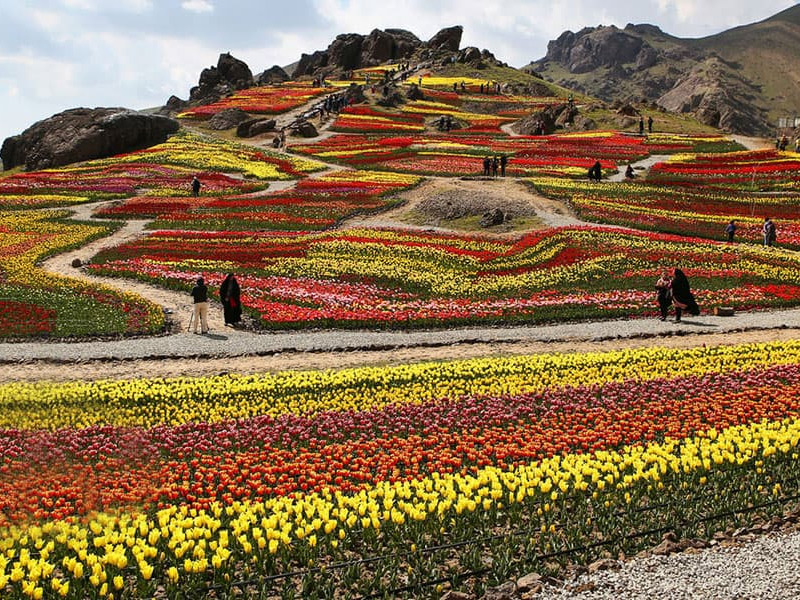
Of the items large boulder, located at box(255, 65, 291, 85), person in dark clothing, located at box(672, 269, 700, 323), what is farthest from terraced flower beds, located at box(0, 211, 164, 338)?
large boulder, located at box(255, 65, 291, 85)

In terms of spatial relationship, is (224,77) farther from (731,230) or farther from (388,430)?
(388,430)

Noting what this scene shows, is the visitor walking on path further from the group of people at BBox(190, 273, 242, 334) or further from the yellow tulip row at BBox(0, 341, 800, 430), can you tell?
the group of people at BBox(190, 273, 242, 334)

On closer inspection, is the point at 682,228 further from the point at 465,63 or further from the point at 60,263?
the point at 465,63

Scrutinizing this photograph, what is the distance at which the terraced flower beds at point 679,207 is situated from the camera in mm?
45000

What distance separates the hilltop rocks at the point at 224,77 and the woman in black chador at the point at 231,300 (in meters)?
163

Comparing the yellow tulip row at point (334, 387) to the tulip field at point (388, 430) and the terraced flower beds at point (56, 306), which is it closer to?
the tulip field at point (388, 430)

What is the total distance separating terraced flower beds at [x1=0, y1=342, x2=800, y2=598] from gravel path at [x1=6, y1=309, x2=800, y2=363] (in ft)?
12.0

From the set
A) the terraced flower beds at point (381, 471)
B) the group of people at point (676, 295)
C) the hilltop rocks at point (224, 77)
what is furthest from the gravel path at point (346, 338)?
the hilltop rocks at point (224, 77)

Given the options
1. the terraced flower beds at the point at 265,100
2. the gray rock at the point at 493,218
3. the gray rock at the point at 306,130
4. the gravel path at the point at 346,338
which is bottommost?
the gravel path at the point at 346,338

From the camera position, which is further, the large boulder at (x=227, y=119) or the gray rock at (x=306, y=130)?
the large boulder at (x=227, y=119)

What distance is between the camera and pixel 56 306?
26859 millimetres

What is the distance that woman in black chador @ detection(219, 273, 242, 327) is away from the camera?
2572cm

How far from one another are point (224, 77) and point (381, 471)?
18977 centimetres

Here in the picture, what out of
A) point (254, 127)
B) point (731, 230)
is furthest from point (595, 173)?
point (254, 127)
